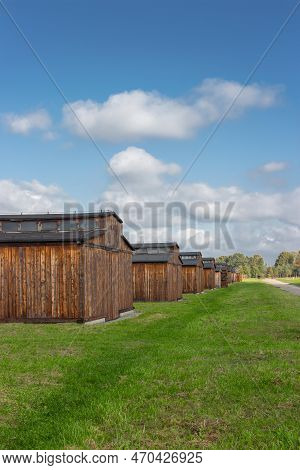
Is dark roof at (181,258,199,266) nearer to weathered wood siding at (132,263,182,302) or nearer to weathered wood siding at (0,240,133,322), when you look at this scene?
weathered wood siding at (132,263,182,302)

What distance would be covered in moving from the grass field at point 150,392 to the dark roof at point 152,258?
2661cm

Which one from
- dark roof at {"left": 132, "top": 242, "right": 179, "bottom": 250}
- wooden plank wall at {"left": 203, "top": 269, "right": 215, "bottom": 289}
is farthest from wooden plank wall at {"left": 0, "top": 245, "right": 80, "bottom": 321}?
wooden plank wall at {"left": 203, "top": 269, "right": 215, "bottom": 289}

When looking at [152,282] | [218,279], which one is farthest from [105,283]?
[218,279]

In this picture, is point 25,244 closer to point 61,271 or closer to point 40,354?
point 61,271

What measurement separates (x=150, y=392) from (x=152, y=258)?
3606 centimetres

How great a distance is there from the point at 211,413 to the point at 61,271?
1709 centimetres

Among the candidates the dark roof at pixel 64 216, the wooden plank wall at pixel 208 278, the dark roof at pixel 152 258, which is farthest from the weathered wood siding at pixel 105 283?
the wooden plank wall at pixel 208 278

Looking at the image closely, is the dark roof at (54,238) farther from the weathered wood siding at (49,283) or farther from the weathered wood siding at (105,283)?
the weathered wood siding at (105,283)

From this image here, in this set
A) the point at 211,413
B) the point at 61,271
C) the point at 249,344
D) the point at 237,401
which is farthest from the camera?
the point at 61,271

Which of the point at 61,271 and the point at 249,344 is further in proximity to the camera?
the point at 61,271

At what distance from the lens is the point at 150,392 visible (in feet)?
32.0

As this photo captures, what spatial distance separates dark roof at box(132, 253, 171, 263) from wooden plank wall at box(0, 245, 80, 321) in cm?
2119
